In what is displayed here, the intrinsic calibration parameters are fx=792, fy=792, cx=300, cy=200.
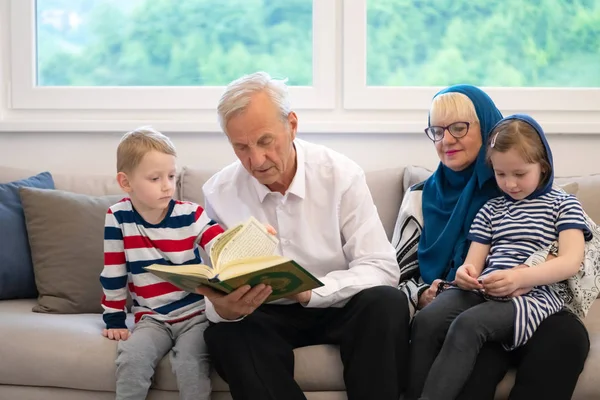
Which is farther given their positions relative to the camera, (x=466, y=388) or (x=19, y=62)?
(x=19, y=62)

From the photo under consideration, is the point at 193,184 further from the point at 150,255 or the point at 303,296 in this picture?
the point at 303,296

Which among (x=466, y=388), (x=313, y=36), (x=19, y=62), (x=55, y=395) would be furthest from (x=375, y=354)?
(x=19, y=62)

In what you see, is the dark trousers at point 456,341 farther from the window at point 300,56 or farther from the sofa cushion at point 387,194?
the window at point 300,56

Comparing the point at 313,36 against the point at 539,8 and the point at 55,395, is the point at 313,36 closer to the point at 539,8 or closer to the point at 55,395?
the point at 539,8

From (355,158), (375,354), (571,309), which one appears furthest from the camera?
(355,158)

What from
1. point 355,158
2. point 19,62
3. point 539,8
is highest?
point 539,8

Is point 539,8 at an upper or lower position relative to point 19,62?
upper

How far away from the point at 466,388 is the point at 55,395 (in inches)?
45.2

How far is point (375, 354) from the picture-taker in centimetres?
203

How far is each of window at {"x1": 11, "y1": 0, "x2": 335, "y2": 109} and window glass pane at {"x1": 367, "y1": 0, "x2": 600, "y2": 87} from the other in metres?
0.33

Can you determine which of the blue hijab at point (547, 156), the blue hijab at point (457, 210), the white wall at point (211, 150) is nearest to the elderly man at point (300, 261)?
the blue hijab at point (457, 210)

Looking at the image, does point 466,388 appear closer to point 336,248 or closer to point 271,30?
point 336,248

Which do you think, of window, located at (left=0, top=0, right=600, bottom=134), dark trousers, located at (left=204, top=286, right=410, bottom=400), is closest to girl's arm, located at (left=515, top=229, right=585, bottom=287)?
dark trousers, located at (left=204, top=286, right=410, bottom=400)

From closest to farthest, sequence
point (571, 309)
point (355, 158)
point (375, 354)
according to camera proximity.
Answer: point (375, 354) < point (571, 309) < point (355, 158)
